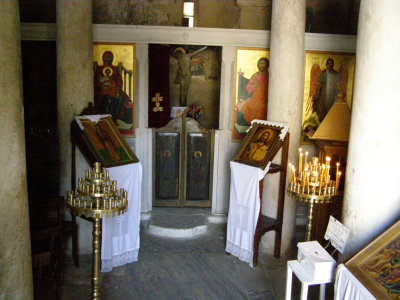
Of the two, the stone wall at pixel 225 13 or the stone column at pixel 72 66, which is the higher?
the stone wall at pixel 225 13

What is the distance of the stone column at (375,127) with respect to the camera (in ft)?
10.3

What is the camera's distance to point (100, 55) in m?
6.44

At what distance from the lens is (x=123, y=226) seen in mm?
4898

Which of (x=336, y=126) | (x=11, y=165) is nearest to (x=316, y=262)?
(x=11, y=165)

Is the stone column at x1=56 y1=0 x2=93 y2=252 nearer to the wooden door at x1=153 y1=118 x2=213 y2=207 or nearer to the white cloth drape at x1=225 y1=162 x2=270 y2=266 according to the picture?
the white cloth drape at x1=225 y1=162 x2=270 y2=266

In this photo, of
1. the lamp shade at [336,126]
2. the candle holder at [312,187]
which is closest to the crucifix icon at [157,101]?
the lamp shade at [336,126]

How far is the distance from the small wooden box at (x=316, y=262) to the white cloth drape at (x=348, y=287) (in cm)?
18

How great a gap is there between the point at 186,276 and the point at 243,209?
40.3 inches

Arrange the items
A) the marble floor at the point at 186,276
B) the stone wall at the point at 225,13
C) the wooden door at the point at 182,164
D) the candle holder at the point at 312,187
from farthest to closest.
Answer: the stone wall at the point at 225,13
the wooden door at the point at 182,164
the marble floor at the point at 186,276
the candle holder at the point at 312,187

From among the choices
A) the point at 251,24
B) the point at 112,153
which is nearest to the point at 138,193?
the point at 112,153

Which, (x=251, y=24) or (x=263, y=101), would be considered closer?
(x=263, y=101)

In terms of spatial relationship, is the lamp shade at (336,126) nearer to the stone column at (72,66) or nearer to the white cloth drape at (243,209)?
the white cloth drape at (243,209)

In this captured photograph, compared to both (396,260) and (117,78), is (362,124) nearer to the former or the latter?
(396,260)

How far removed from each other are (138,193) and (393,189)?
2.72 m
